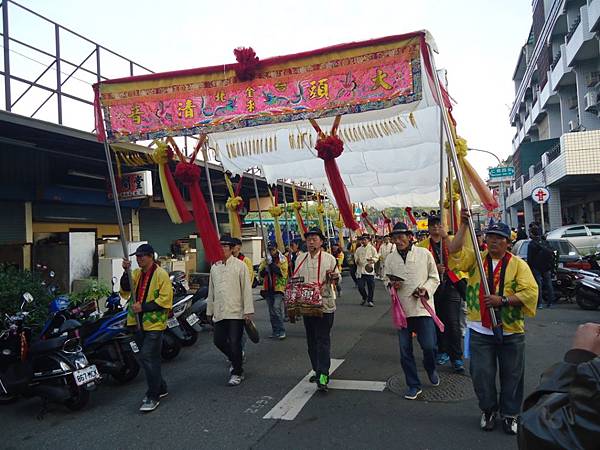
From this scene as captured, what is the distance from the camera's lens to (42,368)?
4.55 meters

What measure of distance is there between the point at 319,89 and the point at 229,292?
2.51m

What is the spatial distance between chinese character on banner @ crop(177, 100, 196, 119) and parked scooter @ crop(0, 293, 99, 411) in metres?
2.74

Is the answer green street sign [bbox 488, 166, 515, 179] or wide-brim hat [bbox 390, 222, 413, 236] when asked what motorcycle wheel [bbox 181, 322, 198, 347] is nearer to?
wide-brim hat [bbox 390, 222, 413, 236]

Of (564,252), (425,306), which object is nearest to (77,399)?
(425,306)

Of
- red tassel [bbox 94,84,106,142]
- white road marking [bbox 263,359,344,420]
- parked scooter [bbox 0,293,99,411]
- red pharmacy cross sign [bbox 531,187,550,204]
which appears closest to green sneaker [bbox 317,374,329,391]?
white road marking [bbox 263,359,344,420]

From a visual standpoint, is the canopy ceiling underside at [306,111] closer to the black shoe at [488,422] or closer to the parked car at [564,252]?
the black shoe at [488,422]

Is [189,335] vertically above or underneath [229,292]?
underneath

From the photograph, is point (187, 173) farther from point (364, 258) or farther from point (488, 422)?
point (364, 258)

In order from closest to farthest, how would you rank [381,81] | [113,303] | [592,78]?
[381,81] → [113,303] → [592,78]

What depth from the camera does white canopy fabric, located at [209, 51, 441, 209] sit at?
5.79m

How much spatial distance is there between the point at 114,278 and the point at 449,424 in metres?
7.66

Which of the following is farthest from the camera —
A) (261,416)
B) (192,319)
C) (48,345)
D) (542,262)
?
(542,262)

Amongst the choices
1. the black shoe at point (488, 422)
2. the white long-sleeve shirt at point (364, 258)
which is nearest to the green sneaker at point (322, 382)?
the black shoe at point (488, 422)

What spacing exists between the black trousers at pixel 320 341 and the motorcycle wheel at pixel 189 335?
9.35 feet
